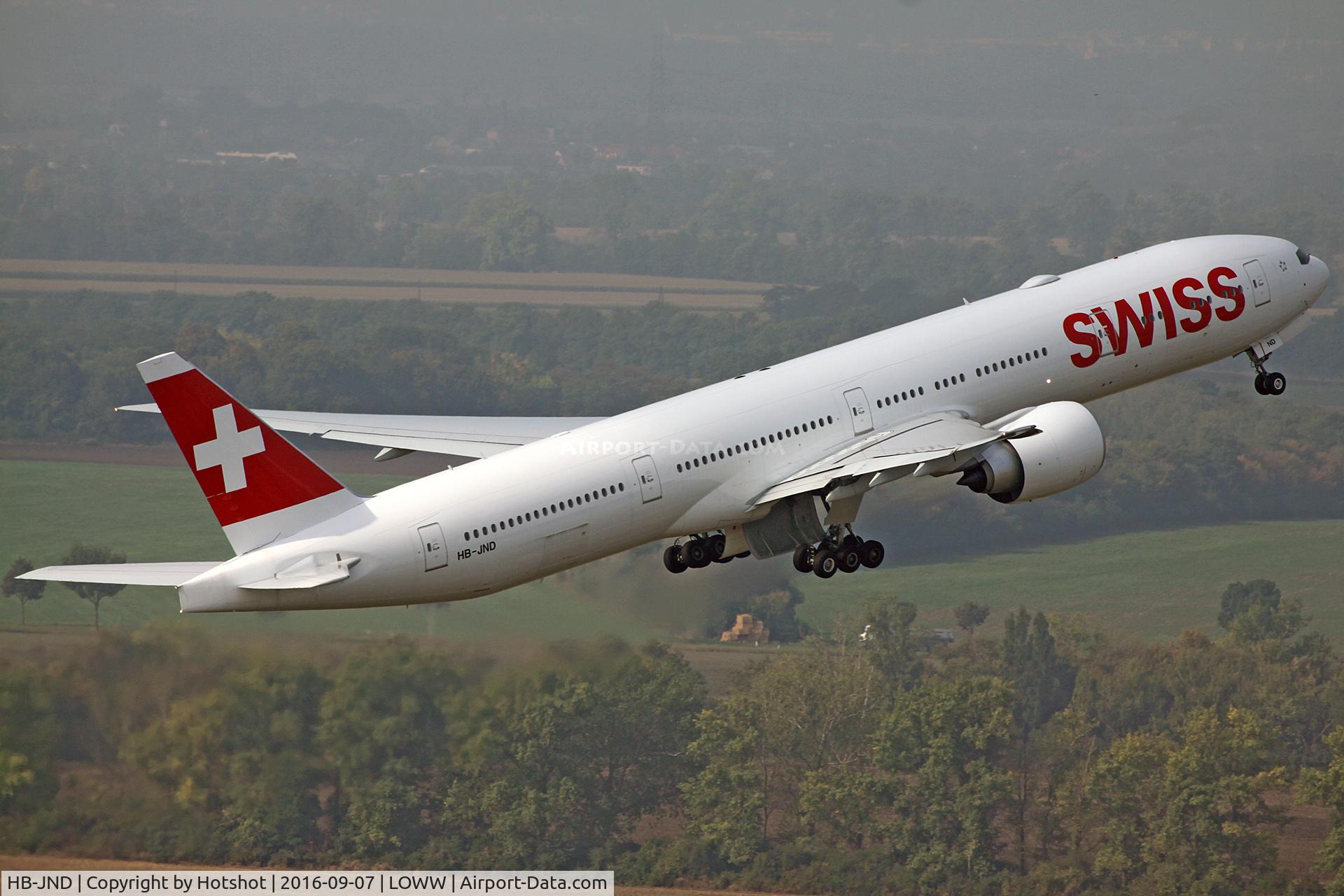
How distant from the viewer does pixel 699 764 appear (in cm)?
16100

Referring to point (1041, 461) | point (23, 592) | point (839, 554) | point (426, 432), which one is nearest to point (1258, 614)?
point (23, 592)

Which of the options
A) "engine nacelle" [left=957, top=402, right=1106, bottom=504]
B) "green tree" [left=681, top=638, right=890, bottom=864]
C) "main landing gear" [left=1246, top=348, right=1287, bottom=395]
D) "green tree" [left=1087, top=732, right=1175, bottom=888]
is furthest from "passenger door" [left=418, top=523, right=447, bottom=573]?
"green tree" [left=1087, top=732, right=1175, bottom=888]

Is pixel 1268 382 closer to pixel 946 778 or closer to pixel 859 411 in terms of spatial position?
pixel 859 411

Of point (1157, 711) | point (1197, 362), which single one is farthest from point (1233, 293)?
point (1157, 711)

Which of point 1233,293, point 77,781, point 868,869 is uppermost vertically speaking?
point 1233,293

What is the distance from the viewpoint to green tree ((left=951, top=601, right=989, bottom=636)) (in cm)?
19125

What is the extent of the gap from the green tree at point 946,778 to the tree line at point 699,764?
247 millimetres

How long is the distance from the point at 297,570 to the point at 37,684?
102 metres

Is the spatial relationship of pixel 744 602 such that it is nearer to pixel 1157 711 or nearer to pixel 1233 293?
pixel 1157 711

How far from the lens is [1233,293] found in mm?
55094

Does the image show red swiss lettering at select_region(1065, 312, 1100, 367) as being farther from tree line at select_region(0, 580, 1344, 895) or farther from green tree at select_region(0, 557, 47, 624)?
green tree at select_region(0, 557, 47, 624)
